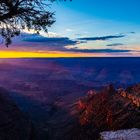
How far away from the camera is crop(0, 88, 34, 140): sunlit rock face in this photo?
6590 centimetres

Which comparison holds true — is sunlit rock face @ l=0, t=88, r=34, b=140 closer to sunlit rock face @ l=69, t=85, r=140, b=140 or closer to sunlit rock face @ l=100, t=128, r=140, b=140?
sunlit rock face @ l=69, t=85, r=140, b=140

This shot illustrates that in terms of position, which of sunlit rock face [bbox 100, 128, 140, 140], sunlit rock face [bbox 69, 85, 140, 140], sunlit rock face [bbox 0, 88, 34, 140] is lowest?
sunlit rock face [bbox 0, 88, 34, 140]

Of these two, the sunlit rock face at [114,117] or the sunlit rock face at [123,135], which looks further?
the sunlit rock face at [114,117]

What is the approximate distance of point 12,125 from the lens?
232 ft

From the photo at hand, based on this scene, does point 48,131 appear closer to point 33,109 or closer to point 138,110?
point 138,110

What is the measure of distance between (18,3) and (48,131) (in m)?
67.9

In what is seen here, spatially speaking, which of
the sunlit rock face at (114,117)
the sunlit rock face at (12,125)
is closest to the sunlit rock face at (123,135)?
the sunlit rock face at (114,117)

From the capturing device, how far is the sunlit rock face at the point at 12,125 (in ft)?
216

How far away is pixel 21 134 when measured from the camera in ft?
226

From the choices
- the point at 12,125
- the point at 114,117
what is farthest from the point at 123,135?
the point at 12,125

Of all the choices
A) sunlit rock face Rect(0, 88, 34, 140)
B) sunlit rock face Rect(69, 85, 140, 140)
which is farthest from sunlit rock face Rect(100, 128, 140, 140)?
sunlit rock face Rect(0, 88, 34, 140)

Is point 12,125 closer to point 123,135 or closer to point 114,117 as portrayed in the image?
point 114,117

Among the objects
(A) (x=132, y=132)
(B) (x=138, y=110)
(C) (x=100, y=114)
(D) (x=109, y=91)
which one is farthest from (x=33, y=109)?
(A) (x=132, y=132)

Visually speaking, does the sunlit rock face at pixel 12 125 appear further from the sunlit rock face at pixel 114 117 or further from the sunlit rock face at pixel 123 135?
the sunlit rock face at pixel 123 135
